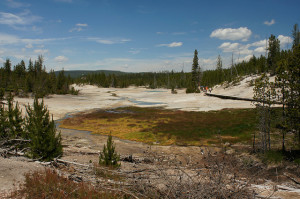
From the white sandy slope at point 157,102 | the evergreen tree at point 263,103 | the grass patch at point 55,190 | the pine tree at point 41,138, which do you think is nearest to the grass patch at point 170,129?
the evergreen tree at point 263,103

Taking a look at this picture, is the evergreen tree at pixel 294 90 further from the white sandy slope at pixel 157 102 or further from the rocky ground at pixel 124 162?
the white sandy slope at pixel 157 102

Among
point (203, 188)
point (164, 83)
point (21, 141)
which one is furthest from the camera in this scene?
point (164, 83)

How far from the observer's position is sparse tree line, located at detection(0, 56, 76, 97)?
248ft

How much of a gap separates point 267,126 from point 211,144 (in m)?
7.86

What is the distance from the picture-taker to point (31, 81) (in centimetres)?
7906

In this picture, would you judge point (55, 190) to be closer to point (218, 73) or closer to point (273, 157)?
point (273, 157)

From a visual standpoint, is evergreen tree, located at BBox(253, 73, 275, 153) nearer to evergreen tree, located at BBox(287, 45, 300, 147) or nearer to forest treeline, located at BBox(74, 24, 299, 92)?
evergreen tree, located at BBox(287, 45, 300, 147)

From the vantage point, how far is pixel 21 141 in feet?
48.2

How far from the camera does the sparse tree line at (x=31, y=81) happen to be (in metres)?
75.7

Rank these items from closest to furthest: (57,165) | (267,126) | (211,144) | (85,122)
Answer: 1. (57,165)
2. (267,126)
3. (211,144)
4. (85,122)

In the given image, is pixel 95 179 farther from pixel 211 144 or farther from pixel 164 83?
pixel 164 83

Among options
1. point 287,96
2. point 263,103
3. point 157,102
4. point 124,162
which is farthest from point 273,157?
point 157,102

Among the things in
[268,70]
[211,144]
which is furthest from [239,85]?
[211,144]

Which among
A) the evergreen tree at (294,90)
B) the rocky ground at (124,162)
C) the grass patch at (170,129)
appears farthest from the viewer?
the grass patch at (170,129)
